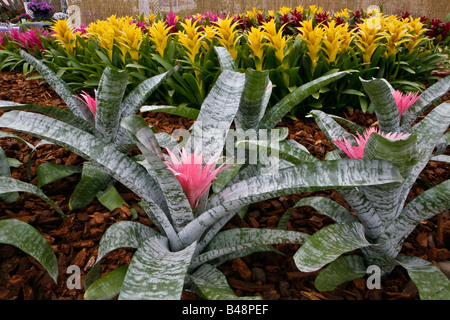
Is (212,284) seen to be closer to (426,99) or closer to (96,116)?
(96,116)

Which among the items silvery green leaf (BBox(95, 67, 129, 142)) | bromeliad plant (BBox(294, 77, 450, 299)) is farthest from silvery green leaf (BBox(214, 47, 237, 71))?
bromeliad plant (BBox(294, 77, 450, 299))

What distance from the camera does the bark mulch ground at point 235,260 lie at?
0.92 meters

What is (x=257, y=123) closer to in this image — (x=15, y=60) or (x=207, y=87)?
(x=207, y=87)

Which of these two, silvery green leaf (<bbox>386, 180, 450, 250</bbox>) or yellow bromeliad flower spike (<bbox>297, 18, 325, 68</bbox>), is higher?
yellow bromeliad flower spike (<bbox>297, 18, 325, 68</bbox>)

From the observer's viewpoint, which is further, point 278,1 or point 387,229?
point 278,1

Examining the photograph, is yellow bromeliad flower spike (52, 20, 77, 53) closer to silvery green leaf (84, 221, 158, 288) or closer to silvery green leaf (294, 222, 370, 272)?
silvery green leaf (84, 221, 158, 288)

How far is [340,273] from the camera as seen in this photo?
0.88 metres

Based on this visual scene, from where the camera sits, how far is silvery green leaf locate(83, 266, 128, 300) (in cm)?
77

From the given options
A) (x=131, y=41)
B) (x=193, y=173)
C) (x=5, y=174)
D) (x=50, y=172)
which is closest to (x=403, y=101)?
(x=193, y=173)

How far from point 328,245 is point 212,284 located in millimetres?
312

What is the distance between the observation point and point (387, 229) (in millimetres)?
855

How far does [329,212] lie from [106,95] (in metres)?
0.87

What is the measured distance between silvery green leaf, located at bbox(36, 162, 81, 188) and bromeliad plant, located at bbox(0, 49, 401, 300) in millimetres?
513
